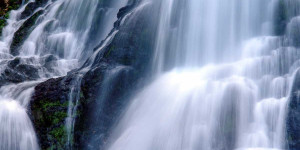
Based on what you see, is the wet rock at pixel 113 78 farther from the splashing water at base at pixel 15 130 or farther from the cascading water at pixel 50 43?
the splashing water at base at pixel 15 130

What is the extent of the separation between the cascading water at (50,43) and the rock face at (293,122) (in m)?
5.96

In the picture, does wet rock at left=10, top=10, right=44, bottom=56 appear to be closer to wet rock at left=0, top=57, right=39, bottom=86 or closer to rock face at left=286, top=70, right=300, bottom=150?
wet rock at left=0, top=57, right=39, bottom=86

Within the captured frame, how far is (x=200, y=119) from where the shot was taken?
9.48 meters

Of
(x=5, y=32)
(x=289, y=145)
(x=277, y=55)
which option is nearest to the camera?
(x=289, y=145)

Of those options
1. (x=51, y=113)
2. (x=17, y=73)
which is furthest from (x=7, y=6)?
(x=51, y=113)

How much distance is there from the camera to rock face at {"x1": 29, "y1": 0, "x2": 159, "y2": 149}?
34.8ft

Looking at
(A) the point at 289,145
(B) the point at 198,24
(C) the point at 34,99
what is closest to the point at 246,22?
(B) the point at 198,24

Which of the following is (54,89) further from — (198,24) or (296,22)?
(296,22)

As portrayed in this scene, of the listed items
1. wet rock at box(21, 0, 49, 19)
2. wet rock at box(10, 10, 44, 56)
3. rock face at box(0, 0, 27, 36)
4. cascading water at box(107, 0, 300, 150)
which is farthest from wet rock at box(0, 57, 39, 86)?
rock face at box(0, 0, 27, 36)

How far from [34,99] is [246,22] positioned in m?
7.07

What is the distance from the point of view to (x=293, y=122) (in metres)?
8.47

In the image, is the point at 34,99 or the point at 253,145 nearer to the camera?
the point at 253,145

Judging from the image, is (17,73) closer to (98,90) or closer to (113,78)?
(98,90)

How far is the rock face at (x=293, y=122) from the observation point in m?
8.31
